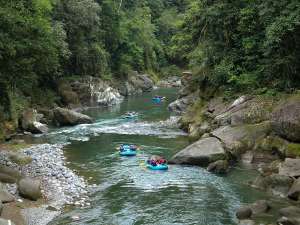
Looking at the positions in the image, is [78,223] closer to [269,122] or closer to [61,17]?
[269,122]

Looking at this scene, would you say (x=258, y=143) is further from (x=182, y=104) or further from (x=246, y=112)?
(x=182, y=104)

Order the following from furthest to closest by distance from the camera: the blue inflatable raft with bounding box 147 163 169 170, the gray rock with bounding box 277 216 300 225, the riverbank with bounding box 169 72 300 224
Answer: the blue inflatable raft with bounding box 147 163 169 170, the riverbank with bounding box 169 72 300 224, the gray rock with bounding box 277 216 300 225

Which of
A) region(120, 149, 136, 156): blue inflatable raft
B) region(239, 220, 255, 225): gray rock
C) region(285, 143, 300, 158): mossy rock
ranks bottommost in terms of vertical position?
region(239, 220, 255, 225): gray rock

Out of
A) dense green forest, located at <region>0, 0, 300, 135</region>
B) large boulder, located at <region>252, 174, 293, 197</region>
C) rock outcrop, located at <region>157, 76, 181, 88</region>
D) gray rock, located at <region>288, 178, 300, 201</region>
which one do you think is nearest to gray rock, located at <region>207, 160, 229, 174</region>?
large boulder, located at <region>252, 174, 293, 197</region>

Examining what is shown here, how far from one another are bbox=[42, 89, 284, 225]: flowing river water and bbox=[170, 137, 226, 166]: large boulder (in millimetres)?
594

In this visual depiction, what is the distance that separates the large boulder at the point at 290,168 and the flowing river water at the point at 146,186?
1.79 metres

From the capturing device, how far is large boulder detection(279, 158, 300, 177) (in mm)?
21722

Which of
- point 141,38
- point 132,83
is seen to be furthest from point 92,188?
point 141,38

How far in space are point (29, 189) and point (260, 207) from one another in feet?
31.8

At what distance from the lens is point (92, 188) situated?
22859 mm

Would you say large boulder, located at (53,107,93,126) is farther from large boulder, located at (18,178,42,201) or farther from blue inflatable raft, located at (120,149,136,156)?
large boulder, located at (18,178,42,201)

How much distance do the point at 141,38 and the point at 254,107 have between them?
2181 inches

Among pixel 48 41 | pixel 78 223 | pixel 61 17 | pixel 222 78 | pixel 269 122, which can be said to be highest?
pixel 61 17

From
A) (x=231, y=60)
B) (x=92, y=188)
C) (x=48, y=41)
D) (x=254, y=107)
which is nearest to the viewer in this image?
(x=92, y=188)
